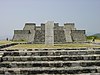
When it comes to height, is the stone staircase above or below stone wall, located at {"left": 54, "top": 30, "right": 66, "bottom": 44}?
below

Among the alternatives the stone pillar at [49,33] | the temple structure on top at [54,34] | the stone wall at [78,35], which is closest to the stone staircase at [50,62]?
the stone pillar at [49,33]

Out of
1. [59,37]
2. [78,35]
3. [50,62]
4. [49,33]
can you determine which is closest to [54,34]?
[59,37]

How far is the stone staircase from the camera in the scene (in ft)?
31.9

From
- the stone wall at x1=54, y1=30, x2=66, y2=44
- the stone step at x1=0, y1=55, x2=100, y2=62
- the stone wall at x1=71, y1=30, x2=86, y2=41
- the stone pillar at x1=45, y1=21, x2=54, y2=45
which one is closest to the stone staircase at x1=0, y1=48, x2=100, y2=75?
the stone step at x1=0, y1=55, x2=100, y2=62

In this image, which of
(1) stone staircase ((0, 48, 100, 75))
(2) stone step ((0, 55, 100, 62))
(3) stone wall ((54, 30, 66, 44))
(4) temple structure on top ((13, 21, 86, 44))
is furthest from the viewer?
(4) temple structure on top ((13, 21, 86, 44))

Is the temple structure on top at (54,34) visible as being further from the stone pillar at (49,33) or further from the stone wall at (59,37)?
the stone pillar at (49,33)

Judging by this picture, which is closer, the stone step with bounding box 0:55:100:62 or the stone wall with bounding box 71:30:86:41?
the stone step with bounding box 0:55:100:62

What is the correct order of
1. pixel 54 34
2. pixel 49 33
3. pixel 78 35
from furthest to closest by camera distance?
pixel 78 35 < pixel 54 34 < pixel 49 33

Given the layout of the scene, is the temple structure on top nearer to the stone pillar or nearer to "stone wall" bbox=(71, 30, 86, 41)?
"stone wall" bbox=(71, 30, 86, 41)

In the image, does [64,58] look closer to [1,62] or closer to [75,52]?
[75,52]

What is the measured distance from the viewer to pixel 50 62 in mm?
10086

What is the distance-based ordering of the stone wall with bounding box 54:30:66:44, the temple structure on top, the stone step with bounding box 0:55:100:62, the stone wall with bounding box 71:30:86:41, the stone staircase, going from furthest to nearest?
1. the stone wall with bounding box 71:30:86:41
2. the temple structure on top
3. the stone wall with bounding box 54:30:66:44
4. the stone step with bounding box 0:55:100:62
5. the stone staircase

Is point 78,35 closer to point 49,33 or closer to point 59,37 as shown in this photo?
point 59,37

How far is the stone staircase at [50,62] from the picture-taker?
31.9 feet
